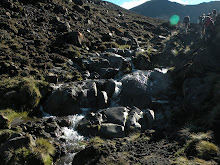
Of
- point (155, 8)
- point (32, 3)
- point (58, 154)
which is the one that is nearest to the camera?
point (58, 154)

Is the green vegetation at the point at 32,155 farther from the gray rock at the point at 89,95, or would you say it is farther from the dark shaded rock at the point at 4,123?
the gray rock at the point at 89,95

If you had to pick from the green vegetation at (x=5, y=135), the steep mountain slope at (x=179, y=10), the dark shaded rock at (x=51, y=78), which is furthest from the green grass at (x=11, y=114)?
the steep mountain slope at (x=179, y=10)

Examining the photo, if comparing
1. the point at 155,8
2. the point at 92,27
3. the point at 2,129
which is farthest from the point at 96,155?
the point at 155,8

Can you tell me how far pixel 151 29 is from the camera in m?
62.1

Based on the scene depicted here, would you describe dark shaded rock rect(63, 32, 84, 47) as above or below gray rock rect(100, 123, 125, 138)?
above

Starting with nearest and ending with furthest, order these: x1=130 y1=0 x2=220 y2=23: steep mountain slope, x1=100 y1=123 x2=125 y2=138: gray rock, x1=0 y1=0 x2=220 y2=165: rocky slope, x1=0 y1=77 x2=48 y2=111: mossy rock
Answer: x1=0 y1=0 x2=220 y2=165: rocky slope, x1=100 y1=123 x2=125 y2=138: gray rock, x1=0 y1=77 x2=48 y2=111: mossy rock, x1=130 y1=0 x2=220 y2=23: steep mountain slope

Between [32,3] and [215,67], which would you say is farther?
[32,3]

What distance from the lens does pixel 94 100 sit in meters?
19.6

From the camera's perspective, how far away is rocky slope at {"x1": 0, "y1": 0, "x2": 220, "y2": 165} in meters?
10.3

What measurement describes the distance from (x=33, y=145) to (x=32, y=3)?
35346mm

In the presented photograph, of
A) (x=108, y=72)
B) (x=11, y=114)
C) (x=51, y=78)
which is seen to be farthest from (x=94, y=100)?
(x=11, y=114)

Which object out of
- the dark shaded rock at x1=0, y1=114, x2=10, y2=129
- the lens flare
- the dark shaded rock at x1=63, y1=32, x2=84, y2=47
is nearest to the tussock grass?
the dark shaded rock at x1=0, y1=114, x2=10, y2=129

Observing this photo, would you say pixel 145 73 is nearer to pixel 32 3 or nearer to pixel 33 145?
pixel 33 145

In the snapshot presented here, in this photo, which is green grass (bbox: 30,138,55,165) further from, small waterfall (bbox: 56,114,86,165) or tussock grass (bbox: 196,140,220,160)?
tussock grass (bbox: 196,140,220,160)
